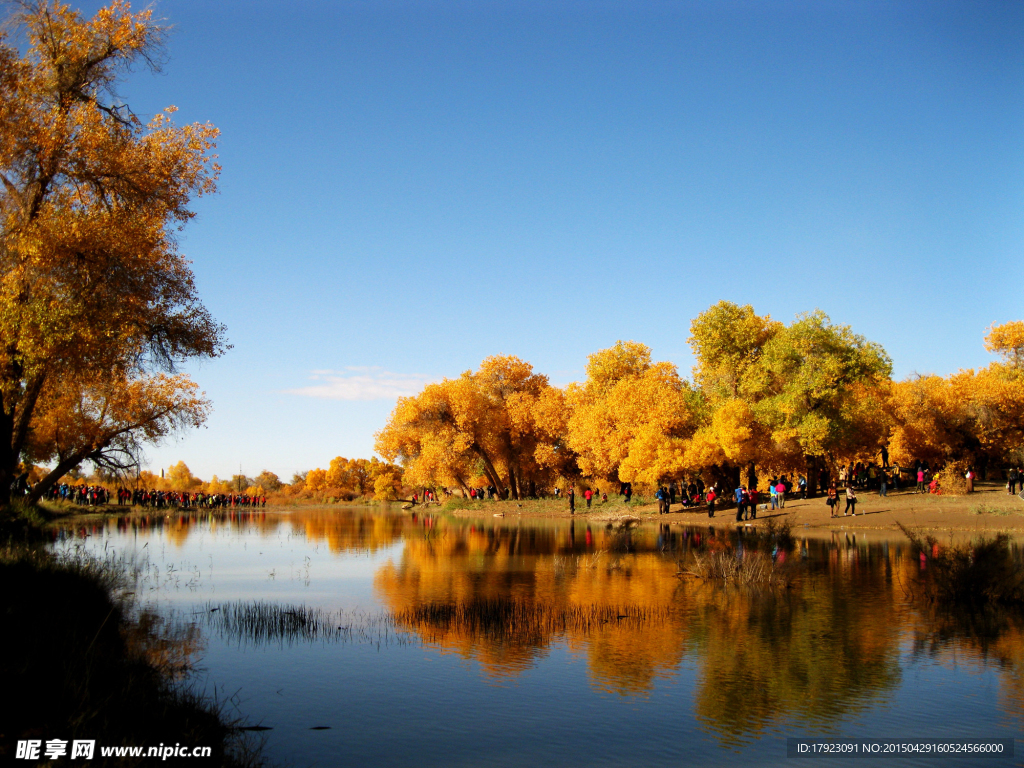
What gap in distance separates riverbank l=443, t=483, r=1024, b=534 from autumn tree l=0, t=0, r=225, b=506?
21882 mm

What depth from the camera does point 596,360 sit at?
210ft

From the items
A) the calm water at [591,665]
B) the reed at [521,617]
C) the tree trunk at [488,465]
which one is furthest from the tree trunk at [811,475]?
the reed at [521,617]

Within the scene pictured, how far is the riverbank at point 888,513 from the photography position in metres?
31.8

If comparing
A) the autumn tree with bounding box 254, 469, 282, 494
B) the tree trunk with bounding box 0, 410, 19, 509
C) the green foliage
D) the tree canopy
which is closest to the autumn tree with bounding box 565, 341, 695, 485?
the tree canopy

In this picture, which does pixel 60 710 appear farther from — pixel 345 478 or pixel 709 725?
pixel 345 478

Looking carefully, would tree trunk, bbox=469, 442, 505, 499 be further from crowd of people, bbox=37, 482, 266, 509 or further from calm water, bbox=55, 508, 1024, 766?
calm water, bbox=55, 508, 1024, 766

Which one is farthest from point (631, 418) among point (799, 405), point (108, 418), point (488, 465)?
point (108, 418)

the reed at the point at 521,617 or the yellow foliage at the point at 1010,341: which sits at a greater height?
the yellow foliage at the point at 1010,341

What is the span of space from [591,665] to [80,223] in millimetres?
15087

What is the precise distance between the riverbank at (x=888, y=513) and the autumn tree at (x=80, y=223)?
21.9 m

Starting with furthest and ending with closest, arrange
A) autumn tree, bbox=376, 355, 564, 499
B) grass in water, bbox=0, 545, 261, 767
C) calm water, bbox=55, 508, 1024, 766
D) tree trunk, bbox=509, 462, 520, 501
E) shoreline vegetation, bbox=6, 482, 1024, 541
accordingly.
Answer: tree trunk, bbox=509, 462, 520, 501 → autumn tree, bbox=376, 355, 564, 499 → shoreline vegetation, bbox=6, 482, 1024, 541 → calm water, bbox=55, 508, 1024, 766 → grass in water, bbox=0, 545, 261, 767

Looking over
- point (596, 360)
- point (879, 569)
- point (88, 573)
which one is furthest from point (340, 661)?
point (596, 360)

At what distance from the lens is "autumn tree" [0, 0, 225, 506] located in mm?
17016

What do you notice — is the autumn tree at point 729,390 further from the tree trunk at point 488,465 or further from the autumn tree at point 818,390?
the tree trunk at point 488,465
